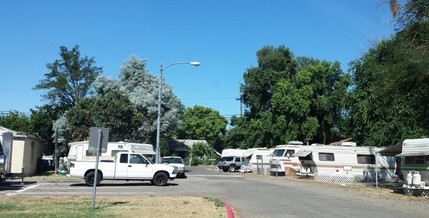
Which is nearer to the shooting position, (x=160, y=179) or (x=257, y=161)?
(x=160, y=179)

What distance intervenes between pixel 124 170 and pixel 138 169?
2.37ft

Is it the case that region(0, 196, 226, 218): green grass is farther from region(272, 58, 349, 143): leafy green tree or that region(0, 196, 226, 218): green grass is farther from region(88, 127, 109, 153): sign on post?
region(272, 58, 349, 143): leafy green tree

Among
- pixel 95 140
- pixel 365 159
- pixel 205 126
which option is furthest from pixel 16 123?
pixel 205 126

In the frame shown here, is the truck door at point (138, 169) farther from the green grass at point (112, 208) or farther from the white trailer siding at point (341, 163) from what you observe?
the white trailer siding at point (341, 163)

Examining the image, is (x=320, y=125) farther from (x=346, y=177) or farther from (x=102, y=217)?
(x=102, y=217)

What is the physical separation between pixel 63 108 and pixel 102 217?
47.9 metres

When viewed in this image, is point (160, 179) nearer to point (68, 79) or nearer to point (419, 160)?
point (419, 160)

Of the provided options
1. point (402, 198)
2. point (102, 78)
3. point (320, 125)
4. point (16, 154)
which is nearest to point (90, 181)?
point (16, 154)

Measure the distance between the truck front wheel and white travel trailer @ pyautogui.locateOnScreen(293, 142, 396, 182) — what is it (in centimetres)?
1167

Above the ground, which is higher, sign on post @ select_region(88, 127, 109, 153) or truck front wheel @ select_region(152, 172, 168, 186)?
sign on post @ select_region(88, 127, 109, 153)

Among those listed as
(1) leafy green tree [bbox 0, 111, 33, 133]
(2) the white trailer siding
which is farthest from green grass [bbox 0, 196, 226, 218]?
(1) leafy green tree [bbox 0, 111, 33, 133]

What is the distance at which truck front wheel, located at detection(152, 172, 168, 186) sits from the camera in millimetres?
25344

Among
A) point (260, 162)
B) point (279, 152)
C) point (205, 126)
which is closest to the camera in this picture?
point (279, 152)

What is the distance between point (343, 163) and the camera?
1324 inches
